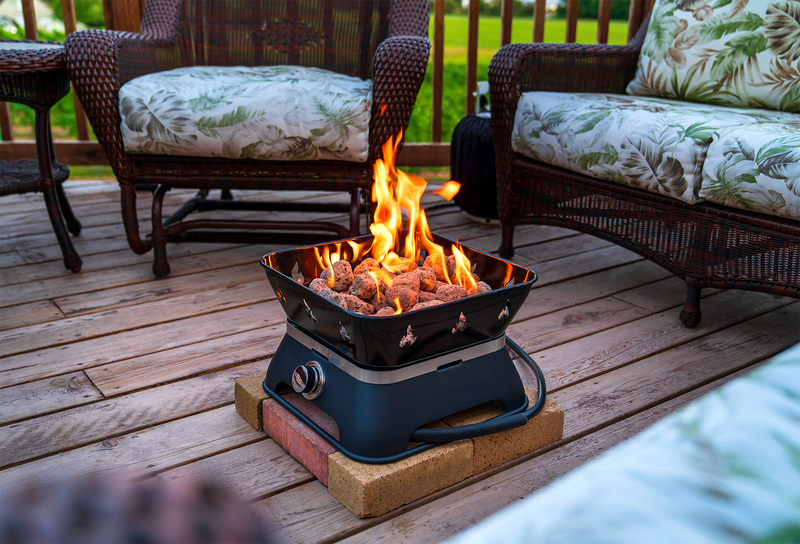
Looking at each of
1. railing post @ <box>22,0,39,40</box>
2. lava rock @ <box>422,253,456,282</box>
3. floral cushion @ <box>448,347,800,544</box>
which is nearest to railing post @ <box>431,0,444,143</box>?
railing post @ <box>22,0,39,40</box>

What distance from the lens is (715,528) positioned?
0.22 m

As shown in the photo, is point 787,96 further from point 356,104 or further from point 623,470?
point 623,470

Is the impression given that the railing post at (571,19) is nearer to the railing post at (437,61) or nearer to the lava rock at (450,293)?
the railing post at (437,61)

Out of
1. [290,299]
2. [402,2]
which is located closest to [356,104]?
[402,2]

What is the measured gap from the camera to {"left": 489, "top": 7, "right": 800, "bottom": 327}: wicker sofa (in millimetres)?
1564

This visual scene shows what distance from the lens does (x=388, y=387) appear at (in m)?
1.06

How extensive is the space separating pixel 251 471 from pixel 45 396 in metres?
0.54

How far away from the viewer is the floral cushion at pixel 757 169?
1445 millimetres

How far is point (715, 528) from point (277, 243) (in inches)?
79.6

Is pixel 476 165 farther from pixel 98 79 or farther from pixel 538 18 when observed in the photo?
pixel 98 79

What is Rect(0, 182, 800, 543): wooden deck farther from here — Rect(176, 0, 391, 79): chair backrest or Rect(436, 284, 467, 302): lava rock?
Rect(176, 0, 391, 79): chair backrest

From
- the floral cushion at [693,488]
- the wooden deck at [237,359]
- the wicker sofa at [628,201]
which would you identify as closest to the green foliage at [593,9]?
the wicker sofa at [628,201]

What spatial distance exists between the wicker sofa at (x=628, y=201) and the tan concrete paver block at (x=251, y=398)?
45.4 inches

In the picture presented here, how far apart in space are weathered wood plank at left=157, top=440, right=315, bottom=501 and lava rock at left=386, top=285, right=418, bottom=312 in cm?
34
